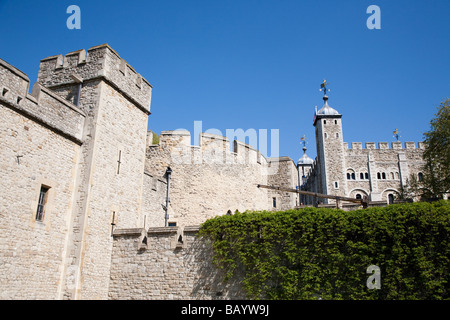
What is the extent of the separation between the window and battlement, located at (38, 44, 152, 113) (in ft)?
13.4

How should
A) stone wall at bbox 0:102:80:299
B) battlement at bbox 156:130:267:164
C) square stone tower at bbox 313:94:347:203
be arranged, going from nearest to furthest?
stone wall at bbox 0:102:80:299, battlement at bbox 156:130:267:164, square stone tower at bbox 313:94:347:203

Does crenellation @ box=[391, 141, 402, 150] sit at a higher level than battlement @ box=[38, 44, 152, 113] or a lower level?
higher

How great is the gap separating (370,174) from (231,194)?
97.4 feet

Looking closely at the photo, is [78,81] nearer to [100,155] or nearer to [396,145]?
[100,155]

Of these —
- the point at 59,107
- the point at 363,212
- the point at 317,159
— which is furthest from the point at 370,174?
the point at 59,107

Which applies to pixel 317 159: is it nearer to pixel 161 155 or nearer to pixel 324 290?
pixel 161 155

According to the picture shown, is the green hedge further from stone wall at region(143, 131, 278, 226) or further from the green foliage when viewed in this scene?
the green foliage

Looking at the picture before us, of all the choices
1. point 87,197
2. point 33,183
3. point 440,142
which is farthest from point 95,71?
point 440,142

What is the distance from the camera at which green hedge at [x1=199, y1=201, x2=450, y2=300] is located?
10.4 metres

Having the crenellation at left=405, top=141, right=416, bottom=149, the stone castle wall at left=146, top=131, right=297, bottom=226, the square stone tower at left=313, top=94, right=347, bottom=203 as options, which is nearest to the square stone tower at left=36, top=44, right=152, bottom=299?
the stone castle wall at left=146, top=131, right=297, bottom=226

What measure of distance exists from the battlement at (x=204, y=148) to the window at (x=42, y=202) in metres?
8.78
